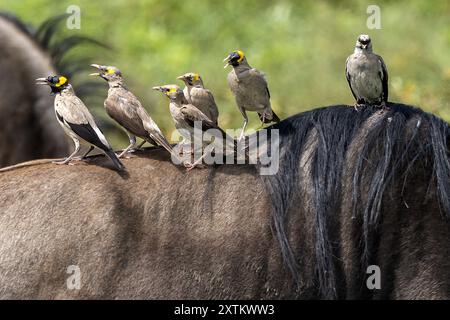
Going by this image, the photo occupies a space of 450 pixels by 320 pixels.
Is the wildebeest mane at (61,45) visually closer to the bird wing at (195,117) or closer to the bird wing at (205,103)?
the bird wing at (205,103)

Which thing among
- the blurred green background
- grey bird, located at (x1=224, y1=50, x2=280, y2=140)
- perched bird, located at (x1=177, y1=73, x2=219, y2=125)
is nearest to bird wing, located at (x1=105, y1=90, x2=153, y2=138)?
perched bird, located at (x1=177, y1=73, x2=219, y2=125)

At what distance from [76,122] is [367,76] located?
1048 millimetres

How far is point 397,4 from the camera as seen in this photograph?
10109 millimetres

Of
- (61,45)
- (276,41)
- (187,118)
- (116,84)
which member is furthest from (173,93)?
(276,41)

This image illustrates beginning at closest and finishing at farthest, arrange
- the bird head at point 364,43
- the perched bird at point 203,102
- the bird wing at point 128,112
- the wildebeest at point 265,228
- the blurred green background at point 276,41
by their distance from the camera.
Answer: the wildebeest at point 265,228 < the bird wing at point 128,112 < the perched bird at point 203,102 < the bird head at point 364,43 < the blurred green background at point 276,41

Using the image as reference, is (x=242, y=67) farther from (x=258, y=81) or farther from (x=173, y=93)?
(x=173, y=93)

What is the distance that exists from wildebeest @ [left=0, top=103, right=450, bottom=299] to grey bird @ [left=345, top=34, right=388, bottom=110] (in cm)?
33

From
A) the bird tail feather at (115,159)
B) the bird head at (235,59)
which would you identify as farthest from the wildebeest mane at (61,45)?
the bird tail feather at (115,159)

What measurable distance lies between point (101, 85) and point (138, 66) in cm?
347

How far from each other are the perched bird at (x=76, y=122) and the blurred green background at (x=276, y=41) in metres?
3.94

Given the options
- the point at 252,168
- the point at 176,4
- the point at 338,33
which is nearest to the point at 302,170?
the point at 252,168

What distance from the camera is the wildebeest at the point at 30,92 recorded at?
6.03 metres
